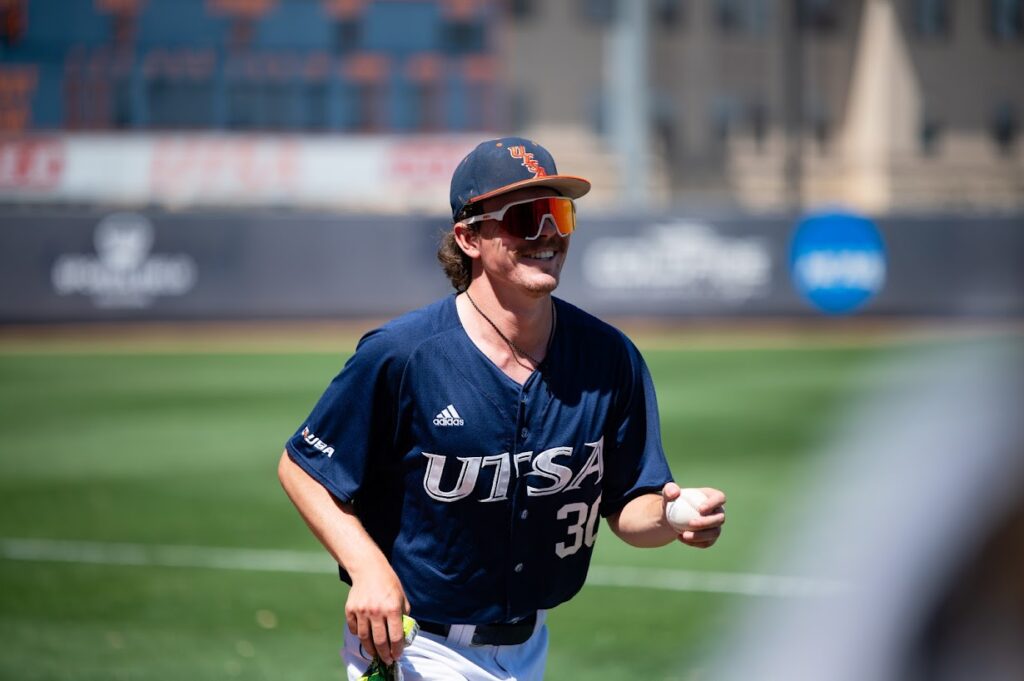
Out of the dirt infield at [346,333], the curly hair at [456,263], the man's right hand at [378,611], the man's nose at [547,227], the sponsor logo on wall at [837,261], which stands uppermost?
the man's nose at [547,227]

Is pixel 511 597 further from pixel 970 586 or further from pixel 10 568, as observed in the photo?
pixel 10 568

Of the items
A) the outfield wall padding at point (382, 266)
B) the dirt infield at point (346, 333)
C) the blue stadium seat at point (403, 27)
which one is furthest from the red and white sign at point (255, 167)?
the dirt infield at point (346, 333)

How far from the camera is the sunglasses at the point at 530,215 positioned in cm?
355

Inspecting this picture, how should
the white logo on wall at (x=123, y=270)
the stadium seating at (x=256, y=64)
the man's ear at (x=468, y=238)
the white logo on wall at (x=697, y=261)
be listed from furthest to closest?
1. the stadium seating at (x=256, y=64)
2. the white logo on wall at (x=697, y=261)
3. the white logo on wall at (x=123, y=270)
4. the man's ear at (x=468, y=238)

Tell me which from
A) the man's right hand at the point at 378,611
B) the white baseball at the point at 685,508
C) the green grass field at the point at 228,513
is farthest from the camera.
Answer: the green grass field at the point at 228,513

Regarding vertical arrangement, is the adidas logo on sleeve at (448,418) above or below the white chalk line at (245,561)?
above

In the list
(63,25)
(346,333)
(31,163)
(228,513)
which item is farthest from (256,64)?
(228,513)

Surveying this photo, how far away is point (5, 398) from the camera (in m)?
16.6

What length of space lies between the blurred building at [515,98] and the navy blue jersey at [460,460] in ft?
77.1

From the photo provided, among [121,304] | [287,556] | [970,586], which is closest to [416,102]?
[121,304]

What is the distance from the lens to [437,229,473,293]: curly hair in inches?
149

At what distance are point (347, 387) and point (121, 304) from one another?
22.3 metres

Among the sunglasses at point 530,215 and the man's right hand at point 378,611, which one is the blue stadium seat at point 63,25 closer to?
the sunglasses at point 530,215

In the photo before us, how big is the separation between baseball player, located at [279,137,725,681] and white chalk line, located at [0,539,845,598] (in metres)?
4.29
